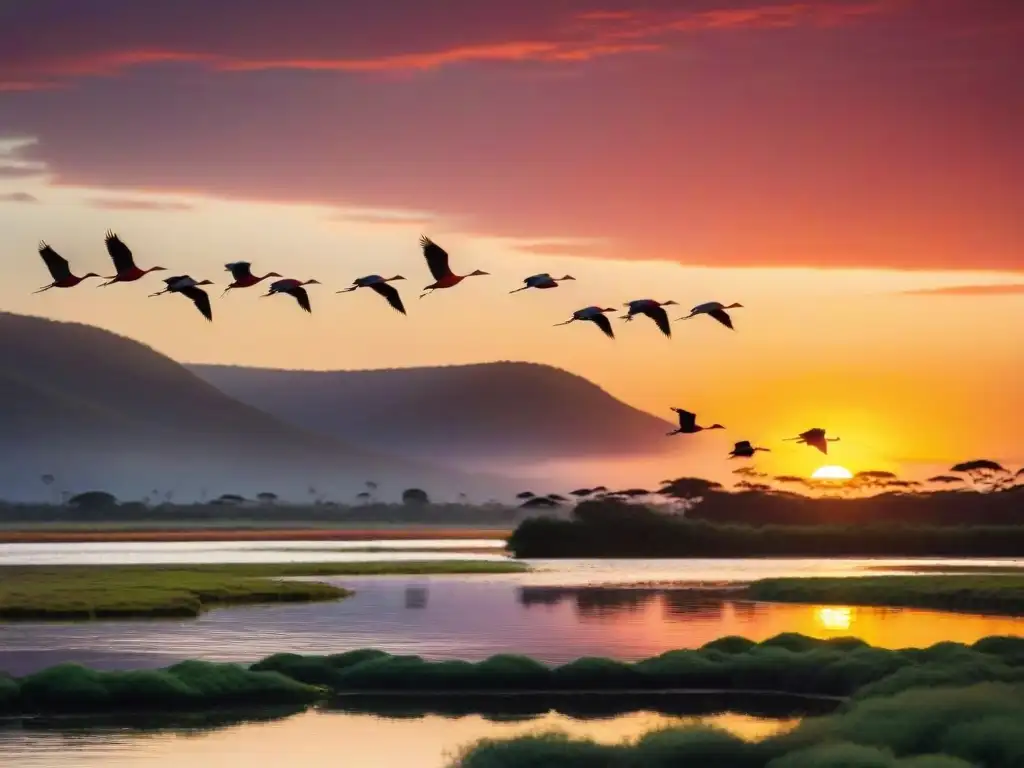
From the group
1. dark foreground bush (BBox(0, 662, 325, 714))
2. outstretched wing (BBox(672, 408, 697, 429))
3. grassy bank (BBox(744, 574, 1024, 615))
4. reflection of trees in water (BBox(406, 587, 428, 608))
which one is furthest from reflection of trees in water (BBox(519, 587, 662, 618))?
outstretched wing (BBox(672, 408, 697, 429))

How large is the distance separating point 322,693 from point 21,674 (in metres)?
9.86

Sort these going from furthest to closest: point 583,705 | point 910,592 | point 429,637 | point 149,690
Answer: point 910,592, point 429,637, point 583,705, point 149,690

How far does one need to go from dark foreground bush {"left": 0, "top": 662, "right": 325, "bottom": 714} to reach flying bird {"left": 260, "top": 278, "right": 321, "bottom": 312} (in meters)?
19.6

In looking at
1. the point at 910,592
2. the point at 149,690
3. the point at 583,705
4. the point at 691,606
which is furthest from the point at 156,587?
the point at 583,705

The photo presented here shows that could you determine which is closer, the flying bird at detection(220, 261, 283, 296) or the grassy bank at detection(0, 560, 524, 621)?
the flying bird at detection(220, 261, 283, 296)

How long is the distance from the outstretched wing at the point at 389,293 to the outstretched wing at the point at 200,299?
2.92 meters

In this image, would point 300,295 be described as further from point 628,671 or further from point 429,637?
point 429,637

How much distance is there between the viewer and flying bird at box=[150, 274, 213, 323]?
33.7 meters

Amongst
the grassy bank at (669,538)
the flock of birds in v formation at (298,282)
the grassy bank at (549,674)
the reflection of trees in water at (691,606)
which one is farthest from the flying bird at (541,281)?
the grassy bank at (669,538)

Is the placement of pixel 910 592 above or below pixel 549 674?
above

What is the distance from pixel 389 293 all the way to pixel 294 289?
5.62 feet

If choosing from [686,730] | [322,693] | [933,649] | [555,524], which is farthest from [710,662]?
[555,524]

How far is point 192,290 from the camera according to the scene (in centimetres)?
3506

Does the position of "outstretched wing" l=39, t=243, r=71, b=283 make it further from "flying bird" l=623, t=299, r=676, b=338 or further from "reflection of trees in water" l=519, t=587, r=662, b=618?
"reflection of trees in water" l=519, t=587, r=662, b=618
